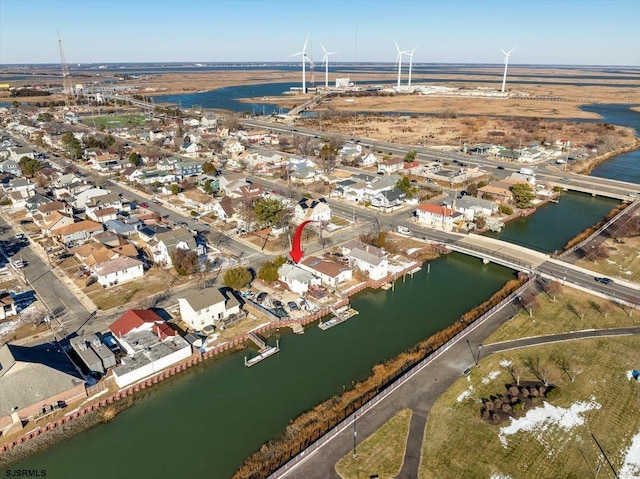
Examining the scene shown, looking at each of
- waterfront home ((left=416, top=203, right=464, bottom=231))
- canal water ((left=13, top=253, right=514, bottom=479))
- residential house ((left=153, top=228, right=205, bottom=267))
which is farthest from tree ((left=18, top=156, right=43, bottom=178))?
waterfront home ((left=416, top=203, right=464, bottom=231))

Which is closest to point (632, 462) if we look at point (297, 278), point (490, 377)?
point (490, 377)

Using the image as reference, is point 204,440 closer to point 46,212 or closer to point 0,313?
point 0,313

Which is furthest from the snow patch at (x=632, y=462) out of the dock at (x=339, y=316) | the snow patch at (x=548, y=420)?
the dock at (x=339, y=316)

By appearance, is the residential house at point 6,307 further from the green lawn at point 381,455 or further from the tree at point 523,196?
the tree at point 523,196

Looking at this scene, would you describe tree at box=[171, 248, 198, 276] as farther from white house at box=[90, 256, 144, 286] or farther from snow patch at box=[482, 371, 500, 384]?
snow patch at box=[482, 371, 500, 384]

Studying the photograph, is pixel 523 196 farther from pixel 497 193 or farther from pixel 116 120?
pixel 116 120
